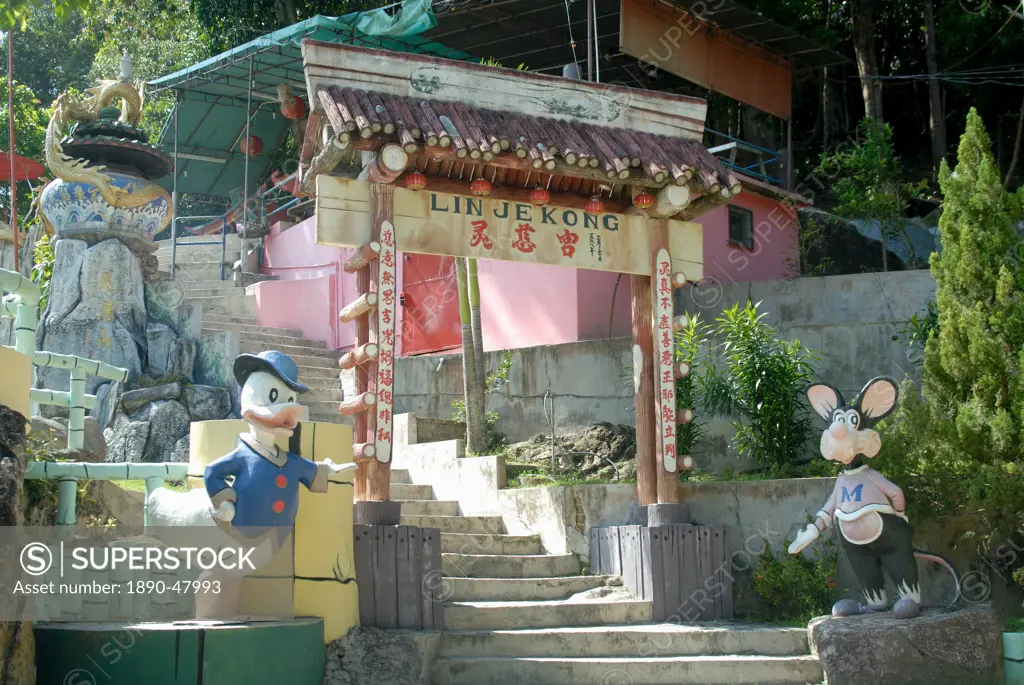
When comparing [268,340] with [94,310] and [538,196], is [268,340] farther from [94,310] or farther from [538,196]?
[538,196]

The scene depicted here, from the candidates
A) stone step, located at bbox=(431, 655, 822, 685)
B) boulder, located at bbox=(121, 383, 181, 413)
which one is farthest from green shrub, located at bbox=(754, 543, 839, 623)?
boulder, located at bbox=(121, 383, 181, 413)

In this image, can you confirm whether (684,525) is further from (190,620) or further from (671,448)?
(190,620)

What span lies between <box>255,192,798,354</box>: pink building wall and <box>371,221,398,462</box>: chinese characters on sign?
445 cm

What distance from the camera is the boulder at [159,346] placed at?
12.8m

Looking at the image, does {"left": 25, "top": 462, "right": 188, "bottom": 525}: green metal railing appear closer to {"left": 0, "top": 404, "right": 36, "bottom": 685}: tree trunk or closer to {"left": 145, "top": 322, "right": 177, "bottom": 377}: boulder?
{"left": 0, "top": 404, "right": 36, "bottom": 685}: tree trunk

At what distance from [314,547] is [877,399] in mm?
3987

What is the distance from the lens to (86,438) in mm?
9367

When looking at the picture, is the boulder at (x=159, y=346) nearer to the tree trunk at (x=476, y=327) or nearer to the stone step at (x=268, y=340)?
the stone step at (x=268, y=340)

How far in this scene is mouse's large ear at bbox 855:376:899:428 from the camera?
790cm

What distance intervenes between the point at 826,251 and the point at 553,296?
14.7ft

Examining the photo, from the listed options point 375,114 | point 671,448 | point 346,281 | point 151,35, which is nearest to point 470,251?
point 375,114

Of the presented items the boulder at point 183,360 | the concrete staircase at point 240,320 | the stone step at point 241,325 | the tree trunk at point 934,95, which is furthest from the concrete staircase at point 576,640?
the tree trunk at point 934,95

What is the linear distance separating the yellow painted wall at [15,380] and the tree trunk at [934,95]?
46.4ft

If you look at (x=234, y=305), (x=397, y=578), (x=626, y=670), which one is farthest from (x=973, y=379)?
(x=234, y=305)
